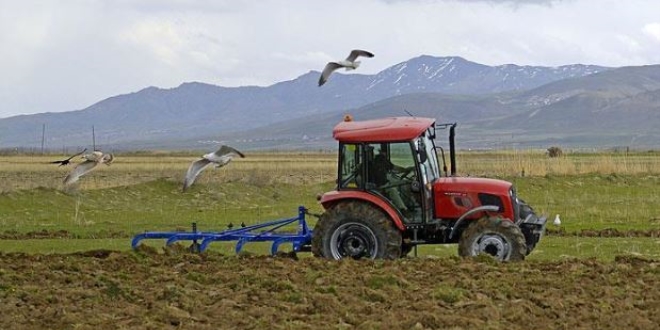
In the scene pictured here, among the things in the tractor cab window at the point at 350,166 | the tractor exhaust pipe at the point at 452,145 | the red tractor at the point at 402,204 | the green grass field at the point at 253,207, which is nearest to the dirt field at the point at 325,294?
the red tractor at the point at 402,204

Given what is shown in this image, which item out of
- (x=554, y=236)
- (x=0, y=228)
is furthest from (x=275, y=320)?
(x=0, y=228)

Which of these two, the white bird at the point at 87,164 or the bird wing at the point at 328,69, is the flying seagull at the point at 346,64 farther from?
the white bird at the point at 87,164

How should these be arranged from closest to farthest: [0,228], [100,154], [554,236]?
1. [100,154]
2. [554,236]
3. [0,228]

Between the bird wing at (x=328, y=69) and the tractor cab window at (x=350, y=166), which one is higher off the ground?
the bird wing at (x=328, y=69)

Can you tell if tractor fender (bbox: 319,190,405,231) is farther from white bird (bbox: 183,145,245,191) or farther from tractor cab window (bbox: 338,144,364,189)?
white bird (bbox: 183,145,245,191)

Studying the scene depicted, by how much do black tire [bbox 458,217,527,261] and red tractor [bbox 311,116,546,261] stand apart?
2 cm

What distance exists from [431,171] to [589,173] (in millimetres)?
32905

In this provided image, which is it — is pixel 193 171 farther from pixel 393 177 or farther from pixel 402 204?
pixel 402 204

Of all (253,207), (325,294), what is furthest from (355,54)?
(253,207)

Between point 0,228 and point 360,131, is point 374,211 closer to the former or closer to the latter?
point 360,131

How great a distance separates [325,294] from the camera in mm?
14602

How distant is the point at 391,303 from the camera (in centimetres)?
1412

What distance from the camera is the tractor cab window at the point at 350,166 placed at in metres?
17.9

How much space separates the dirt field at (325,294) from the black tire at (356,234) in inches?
16.8
